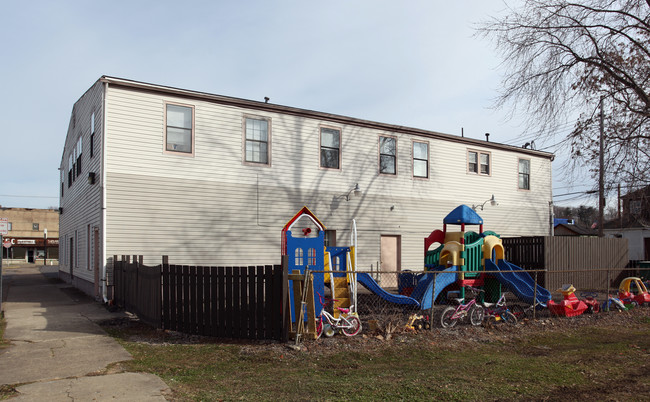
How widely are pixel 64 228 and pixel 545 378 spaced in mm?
25073

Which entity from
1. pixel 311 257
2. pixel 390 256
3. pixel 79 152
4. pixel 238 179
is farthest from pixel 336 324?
pixel 79 152

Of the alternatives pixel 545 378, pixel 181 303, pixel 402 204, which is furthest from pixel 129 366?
pixel 402 204

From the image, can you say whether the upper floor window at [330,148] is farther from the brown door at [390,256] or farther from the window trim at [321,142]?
the brown door at [390,256]

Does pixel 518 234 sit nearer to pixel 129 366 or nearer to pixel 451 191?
pixel 451 191

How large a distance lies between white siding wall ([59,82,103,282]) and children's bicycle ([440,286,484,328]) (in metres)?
10.2

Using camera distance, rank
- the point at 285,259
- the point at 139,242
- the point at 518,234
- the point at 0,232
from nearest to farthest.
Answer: the point at 285,259 < the point at 0,232 < the point at 139,242 < the point at 518,234

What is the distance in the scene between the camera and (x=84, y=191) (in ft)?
58.6

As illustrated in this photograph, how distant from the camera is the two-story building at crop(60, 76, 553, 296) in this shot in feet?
49.1

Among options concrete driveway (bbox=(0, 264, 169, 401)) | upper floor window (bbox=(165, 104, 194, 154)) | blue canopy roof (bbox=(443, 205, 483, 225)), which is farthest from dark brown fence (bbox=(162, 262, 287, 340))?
blue canopy roof (bbox=(443, 205, 483, 225))

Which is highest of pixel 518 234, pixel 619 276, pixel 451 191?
pixel 451 191

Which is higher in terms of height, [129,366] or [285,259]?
[285,259]

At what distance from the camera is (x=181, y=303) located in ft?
31.4

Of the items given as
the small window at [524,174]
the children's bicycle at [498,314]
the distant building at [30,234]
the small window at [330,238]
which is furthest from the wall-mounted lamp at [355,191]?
the distant building at [30,234]

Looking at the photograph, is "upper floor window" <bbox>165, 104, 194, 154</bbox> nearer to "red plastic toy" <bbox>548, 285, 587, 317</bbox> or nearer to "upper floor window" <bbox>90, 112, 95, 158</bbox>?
"upper floor window" <bbox>90, 112, 95, 158</bbox>
